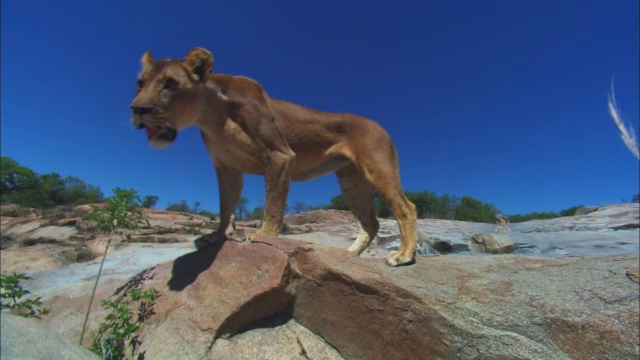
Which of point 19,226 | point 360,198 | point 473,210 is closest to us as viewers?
point 360,198

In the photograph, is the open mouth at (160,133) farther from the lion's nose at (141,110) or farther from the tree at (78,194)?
the tree at (78,194)

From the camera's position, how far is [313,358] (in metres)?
3.47

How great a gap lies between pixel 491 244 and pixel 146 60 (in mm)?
11229

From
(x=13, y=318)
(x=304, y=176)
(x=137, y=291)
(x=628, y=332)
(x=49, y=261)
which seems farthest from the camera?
(x=49, y=261)

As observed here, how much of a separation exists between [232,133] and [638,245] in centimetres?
1041

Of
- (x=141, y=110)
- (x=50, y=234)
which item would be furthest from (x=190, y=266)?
(x=50, y=234)

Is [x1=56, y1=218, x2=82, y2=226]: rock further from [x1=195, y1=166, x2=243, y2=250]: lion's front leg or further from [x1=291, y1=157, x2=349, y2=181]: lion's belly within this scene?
[x1=291, y1=157, x2=349, y2=181]: lion's belly

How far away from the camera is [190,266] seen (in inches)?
164

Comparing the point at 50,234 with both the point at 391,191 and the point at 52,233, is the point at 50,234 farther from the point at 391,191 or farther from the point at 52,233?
the point at 391,191

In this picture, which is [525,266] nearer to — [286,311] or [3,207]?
[286,311]

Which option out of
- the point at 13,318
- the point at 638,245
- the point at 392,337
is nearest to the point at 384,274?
the point at 392,337

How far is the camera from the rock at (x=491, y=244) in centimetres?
1113

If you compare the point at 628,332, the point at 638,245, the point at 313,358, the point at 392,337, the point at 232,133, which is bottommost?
the point at 313,358

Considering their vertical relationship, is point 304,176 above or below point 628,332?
above
